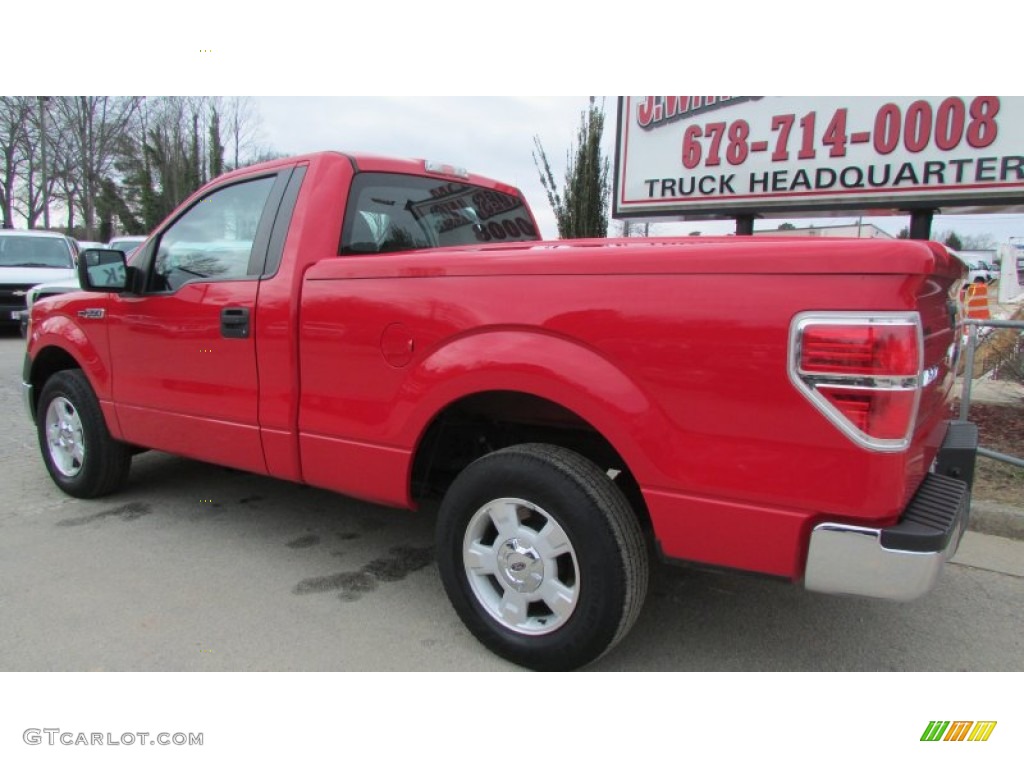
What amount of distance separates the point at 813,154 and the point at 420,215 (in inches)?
169

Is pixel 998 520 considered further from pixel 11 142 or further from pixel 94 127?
pixel 11 142

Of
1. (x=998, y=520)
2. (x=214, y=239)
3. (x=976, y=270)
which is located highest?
(x=976, y=270)

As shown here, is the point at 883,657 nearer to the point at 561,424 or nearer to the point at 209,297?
the point at 561,424

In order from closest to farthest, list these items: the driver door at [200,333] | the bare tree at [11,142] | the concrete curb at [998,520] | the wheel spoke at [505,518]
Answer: the wheel spoke at [505,518] < the driver door at [200,333] < the concrete curb at [998,520] < the bare tree at [11,142]

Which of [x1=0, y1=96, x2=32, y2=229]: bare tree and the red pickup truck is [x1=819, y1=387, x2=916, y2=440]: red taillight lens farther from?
[x1=0, y1=96, x2=32, y2=229]: bare tree

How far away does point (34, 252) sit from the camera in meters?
13.6

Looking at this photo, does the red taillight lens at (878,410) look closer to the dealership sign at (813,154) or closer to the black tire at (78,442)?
the black tire at (78,442)

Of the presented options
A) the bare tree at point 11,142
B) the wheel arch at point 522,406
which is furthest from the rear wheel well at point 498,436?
the bare tree at point 11,142

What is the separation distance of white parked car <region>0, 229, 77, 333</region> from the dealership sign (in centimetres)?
1085

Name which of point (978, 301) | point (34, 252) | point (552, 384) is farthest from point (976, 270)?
point (34, 252)

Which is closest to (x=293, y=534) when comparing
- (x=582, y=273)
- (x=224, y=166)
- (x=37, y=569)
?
(x=37, y=569)

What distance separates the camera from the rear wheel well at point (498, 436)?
275 cm

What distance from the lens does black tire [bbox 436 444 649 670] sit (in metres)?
2.29

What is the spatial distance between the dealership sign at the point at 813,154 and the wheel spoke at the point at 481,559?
5202mm
